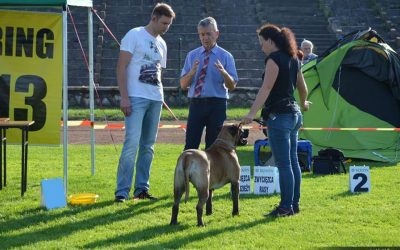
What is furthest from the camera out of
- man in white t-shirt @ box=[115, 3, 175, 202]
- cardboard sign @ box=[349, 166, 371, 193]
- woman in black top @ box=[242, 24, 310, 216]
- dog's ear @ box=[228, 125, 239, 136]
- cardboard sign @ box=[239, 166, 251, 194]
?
cardboard sign @ box=[349, 166, 371, 193]

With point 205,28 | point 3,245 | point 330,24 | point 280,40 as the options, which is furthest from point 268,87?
point 330,24

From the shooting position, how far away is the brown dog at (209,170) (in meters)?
6.84

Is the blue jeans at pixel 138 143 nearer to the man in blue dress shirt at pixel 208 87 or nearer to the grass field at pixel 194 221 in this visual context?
the grass field at pixel 194 221

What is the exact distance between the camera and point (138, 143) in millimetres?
8062

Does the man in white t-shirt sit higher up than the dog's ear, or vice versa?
the man in white t-shirt

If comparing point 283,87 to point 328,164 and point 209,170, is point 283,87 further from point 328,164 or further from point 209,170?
point 328,164

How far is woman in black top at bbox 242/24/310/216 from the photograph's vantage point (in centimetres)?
710

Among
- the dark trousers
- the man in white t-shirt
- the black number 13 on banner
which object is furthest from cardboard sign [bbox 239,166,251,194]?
the black number 13 on banner

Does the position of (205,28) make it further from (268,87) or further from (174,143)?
(174,143)

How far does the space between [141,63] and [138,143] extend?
0.85 metres

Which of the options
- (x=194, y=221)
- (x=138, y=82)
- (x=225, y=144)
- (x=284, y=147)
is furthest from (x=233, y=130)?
(x=138, y=82)

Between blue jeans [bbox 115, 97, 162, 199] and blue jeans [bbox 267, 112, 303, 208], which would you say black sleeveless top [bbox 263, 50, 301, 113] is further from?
blue jeans [bbox 115, 97, 162, 199]

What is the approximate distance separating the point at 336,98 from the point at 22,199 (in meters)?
6.00

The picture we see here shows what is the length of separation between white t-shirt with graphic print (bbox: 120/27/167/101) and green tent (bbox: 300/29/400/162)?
4844mm
